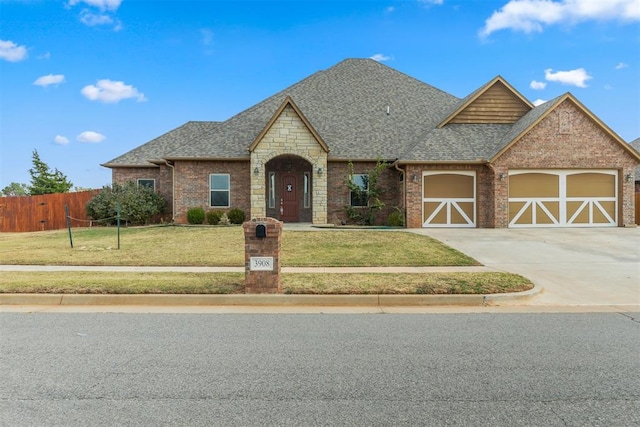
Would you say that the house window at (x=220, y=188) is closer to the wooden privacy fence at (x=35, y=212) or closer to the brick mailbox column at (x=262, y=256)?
the wooden privacy fence at (x=35, y=212)

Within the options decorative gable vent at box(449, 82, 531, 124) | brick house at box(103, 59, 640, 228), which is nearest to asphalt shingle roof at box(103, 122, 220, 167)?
brick house at box(103, 59, 640, 228)

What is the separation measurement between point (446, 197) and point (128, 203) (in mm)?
15630

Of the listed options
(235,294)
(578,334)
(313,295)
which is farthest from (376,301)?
(578,334)

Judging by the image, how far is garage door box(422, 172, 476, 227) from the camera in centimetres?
1998

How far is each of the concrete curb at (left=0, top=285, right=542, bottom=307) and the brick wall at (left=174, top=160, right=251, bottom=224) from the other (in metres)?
13.5

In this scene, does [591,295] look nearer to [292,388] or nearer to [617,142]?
[292,388]

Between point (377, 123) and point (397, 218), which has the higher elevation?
point (377, 123)

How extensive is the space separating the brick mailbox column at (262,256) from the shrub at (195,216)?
1310 cm

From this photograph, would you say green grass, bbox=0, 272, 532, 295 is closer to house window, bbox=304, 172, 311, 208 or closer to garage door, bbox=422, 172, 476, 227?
garage door, bbox=422, 172, 476, 227

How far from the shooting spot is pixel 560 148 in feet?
63.9

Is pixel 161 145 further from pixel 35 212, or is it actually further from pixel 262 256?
pixel 262 256

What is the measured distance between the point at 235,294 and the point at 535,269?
756 cm

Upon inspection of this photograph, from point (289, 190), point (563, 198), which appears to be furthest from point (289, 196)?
point (563, 198)

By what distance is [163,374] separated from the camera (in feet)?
14.3
